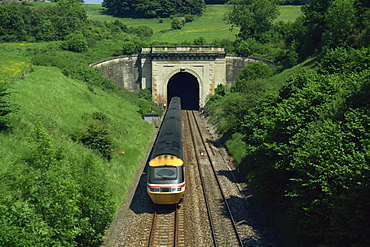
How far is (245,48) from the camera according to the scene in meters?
56.4

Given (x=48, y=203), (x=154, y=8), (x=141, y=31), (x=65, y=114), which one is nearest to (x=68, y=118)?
(x=65, y=114)

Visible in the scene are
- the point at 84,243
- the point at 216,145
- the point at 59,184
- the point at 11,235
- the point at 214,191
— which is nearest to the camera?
the point at 11,235

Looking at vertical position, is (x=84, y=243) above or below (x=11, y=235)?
below

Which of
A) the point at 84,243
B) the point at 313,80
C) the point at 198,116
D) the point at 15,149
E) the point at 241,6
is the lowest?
the point at 198,116

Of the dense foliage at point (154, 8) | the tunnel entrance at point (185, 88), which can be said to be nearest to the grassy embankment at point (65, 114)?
the tunnel entrance at point (185, 88)

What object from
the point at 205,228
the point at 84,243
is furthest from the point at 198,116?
the point at 84,243

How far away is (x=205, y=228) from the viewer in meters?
17.2

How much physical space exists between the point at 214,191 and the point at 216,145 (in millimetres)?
11867

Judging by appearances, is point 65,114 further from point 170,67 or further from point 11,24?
point 11,24

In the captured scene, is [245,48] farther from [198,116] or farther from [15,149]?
[15,149]

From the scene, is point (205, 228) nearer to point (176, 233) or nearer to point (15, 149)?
point (176, 233)

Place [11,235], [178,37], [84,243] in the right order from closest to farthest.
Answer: [11,235] < [84,243] < [178,37]

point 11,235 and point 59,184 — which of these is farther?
point 59,184

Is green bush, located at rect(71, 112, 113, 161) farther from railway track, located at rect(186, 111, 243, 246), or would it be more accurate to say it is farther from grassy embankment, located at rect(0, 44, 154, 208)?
railway track, located at rect(186, 111, 243, 246)
